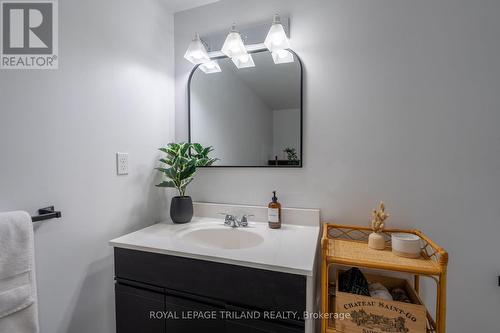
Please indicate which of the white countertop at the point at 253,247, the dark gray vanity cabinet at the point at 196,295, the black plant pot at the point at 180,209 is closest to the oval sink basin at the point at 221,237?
the white countertop at the point at 253,247

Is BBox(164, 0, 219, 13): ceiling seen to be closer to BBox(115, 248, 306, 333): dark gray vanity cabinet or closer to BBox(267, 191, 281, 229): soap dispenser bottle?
BBox(267, 191, 281, 229): soap dispenser bottle

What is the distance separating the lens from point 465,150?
1.04m

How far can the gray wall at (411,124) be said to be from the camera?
103cm

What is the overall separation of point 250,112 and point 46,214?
1.08 metres

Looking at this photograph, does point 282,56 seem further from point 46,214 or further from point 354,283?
point 46,214

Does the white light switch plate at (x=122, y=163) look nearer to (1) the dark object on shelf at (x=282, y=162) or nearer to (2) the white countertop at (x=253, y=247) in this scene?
(2) the white countertop at (x=253, y=247)

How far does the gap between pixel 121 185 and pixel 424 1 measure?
1750 mm

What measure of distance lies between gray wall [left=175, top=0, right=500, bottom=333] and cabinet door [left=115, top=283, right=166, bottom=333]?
0.80 metres

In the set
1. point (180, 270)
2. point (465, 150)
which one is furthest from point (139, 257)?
point (465, 150)

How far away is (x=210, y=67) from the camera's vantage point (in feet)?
4.82

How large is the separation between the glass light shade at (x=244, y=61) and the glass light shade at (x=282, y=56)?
15 cm

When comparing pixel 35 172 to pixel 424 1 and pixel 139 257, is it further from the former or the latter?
pixel 424 1

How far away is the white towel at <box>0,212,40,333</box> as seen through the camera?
71cm

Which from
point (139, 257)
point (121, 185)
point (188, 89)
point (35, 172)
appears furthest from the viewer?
point (188, 89)
